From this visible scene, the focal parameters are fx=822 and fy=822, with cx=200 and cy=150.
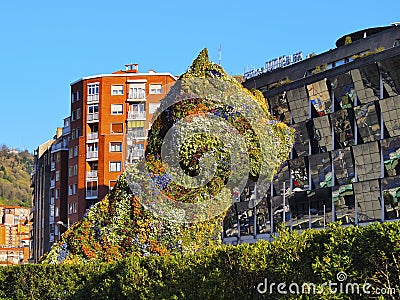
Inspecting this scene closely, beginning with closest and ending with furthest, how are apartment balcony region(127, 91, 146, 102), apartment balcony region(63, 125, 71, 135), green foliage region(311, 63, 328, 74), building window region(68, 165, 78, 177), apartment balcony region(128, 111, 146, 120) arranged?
green foliage region(311, 63, 328, 74), apartment balcony region(128, 111, 146, 120), apartment balcony region(127, 91, 146, 102), building window region(68, 165, 78, 177), apartment balcony region(63, 125, 71, 135)

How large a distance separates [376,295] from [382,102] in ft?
136

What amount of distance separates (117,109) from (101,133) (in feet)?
10.6

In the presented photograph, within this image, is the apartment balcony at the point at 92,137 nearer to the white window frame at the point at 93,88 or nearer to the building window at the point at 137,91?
the white window frame at the point at 93,88

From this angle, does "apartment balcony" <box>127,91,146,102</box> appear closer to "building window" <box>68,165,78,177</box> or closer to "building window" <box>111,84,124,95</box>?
"building window" <box>111,84,124,95</box>

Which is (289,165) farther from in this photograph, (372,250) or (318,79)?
(372,250)

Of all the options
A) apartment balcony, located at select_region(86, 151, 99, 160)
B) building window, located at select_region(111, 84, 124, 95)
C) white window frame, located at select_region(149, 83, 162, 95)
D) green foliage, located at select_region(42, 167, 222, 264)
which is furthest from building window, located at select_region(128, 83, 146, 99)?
green foliage, located at select_region(42, 167, 222, 264)

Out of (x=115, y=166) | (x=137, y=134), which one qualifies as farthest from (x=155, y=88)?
(x=115, y=166)

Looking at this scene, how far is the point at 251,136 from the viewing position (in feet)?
84.1

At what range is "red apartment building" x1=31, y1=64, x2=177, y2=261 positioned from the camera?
288 feet

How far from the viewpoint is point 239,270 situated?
60.4 feet

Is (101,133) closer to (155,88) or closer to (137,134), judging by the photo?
(137,134)

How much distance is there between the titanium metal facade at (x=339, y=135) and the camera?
5422 cm

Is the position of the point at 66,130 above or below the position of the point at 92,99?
below

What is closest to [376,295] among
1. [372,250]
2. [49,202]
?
[372,250]
